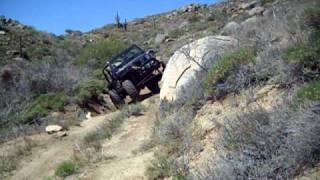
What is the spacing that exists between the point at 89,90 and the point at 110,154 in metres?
8.18

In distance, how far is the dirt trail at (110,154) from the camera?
8586 millimetres

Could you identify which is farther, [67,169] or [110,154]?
[110,154]

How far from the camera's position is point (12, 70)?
22.2 meters

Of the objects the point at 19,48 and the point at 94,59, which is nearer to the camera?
the point at 94,59

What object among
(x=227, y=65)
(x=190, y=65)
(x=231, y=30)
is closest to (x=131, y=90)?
(x=231, y=30)

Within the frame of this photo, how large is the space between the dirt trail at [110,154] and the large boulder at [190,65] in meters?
0.90

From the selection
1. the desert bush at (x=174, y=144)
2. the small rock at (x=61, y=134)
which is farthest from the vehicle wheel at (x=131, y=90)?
the desert bush at (x=174, y=144)

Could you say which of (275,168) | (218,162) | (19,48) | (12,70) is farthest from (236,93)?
(19,48)

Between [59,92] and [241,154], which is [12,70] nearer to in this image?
[59,92]

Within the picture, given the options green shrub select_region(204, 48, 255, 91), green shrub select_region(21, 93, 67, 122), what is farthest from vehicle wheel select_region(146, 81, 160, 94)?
green shrub select_region(204, 48, 255, 91)

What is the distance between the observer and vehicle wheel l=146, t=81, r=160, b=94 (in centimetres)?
1620

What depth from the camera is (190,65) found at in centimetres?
1177

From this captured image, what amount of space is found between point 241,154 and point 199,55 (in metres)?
5.90

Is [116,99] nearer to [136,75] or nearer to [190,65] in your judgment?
[136,75]
